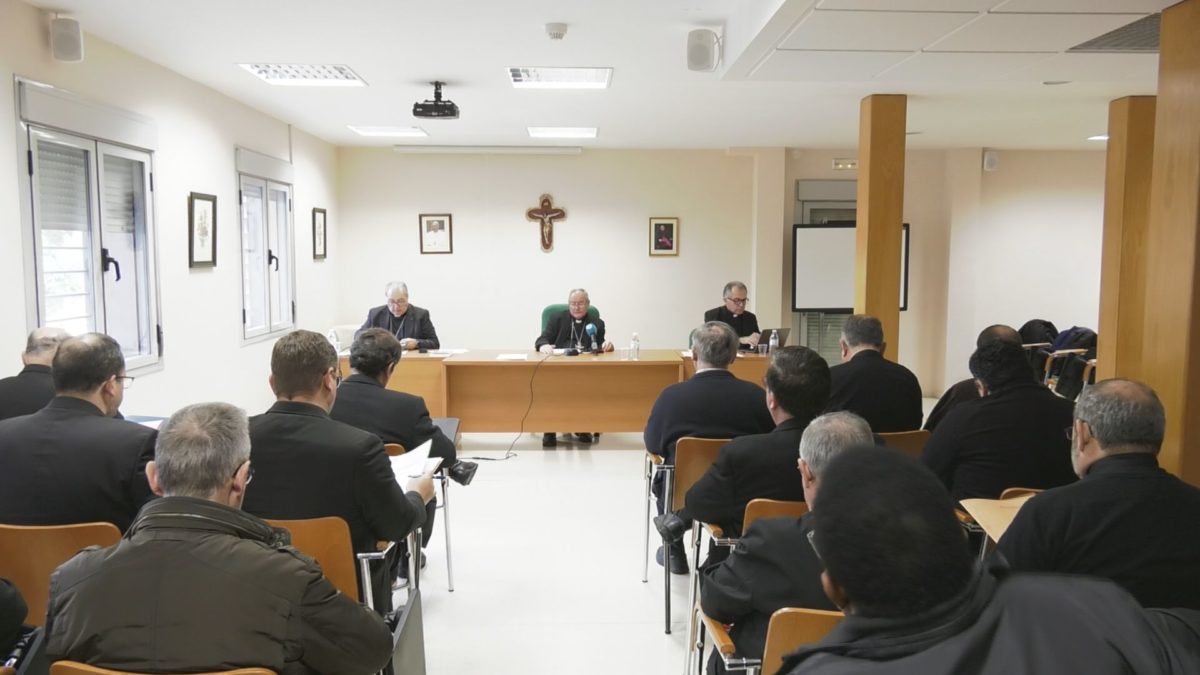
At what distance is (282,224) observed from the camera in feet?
25.5

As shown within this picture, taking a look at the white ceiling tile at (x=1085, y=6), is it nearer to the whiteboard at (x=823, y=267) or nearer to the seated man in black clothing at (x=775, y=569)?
the seated man in black clothing at (x=775, y=569)

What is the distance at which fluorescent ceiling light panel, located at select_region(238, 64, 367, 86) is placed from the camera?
556 centimetres

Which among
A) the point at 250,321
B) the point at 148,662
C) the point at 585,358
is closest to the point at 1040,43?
the point at 585,358

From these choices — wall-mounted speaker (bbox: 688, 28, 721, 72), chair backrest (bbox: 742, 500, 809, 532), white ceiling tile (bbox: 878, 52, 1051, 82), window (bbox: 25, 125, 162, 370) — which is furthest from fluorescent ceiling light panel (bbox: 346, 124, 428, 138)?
chair backrest (bbox: 742, 500, 809, 532)

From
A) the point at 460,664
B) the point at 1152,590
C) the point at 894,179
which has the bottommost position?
the point at 460,664

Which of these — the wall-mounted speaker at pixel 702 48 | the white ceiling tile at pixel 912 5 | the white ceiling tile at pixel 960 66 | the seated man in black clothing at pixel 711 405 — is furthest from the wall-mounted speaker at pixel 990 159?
the seated man in black clothing at pixel 711 405

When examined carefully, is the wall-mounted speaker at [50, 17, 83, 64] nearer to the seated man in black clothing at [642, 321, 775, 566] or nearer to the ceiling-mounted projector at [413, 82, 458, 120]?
the ceiling-mounted projector at [413, 82, 458, 120]

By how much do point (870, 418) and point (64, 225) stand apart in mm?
4518

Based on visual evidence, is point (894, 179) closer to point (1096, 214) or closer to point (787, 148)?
point (787, 148)

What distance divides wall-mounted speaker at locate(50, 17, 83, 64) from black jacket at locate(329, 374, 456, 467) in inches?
97.5

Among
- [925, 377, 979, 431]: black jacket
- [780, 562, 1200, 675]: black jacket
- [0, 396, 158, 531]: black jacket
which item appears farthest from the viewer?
[925, 377, 979, 431]: black jacket

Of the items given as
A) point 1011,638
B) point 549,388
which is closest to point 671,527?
point 1011,638

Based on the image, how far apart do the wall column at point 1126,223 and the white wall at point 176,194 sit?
6484 mm

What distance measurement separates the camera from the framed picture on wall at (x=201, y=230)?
5.86 meters
